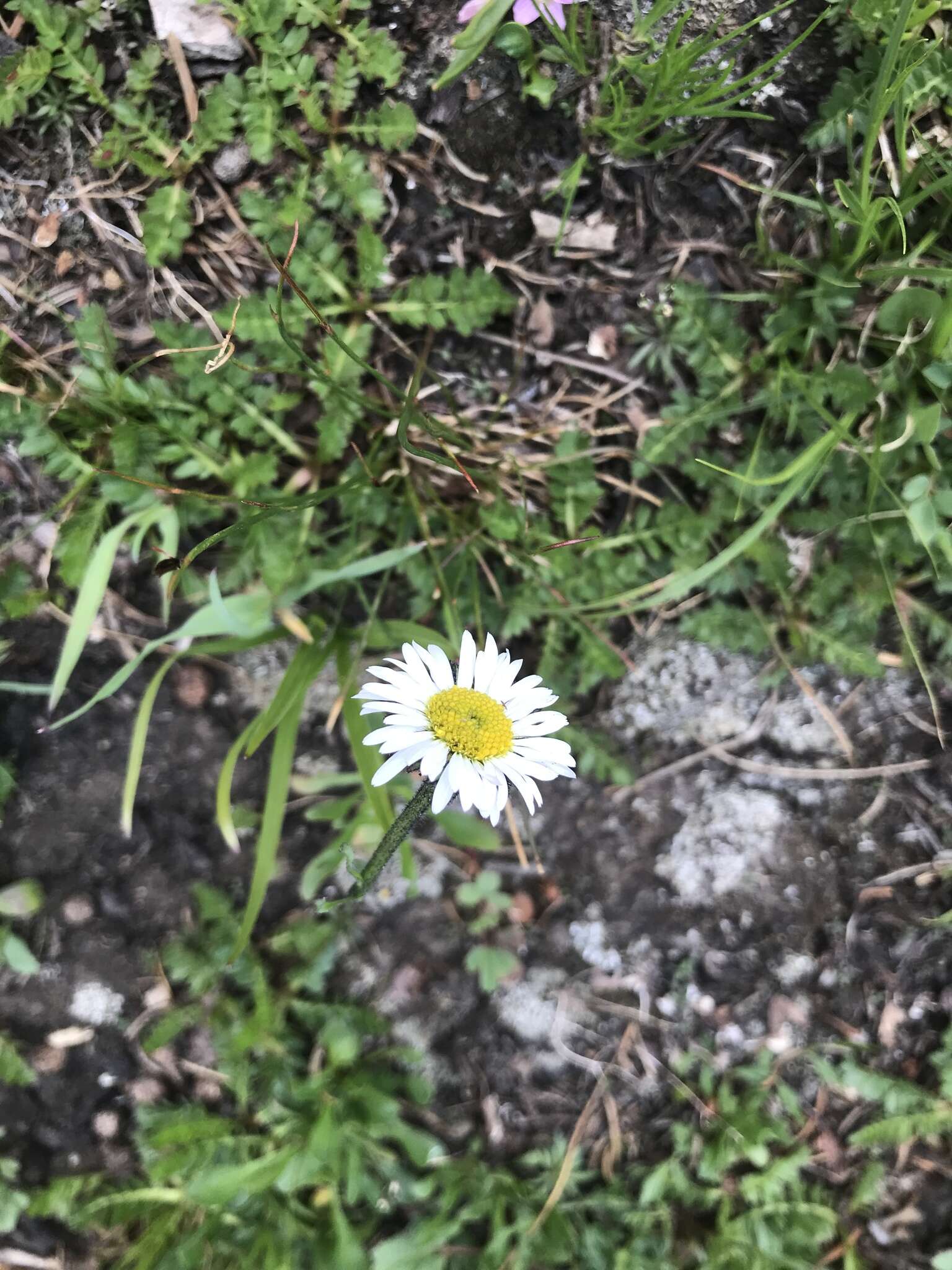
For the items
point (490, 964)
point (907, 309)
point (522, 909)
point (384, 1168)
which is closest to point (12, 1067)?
point (384, 1168)

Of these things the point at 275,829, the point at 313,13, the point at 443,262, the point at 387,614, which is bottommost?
the point at 275,829

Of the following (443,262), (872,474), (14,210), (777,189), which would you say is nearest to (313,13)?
(443,262)

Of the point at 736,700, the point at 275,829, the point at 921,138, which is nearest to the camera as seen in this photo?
the point at 921,138

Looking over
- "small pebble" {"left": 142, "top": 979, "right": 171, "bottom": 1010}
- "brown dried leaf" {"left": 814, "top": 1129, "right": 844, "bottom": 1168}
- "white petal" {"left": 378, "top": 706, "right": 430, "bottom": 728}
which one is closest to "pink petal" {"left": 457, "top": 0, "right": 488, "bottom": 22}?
"white petal" {"left": 378, "top": 706, "right": 430, "bottom": 728}

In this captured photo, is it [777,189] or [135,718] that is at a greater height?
[777,189]

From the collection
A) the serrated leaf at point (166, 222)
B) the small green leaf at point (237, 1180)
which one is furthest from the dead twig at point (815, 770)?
the serrated leaf at point (166, 222)

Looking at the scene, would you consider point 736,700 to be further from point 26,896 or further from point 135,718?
point 26,896
